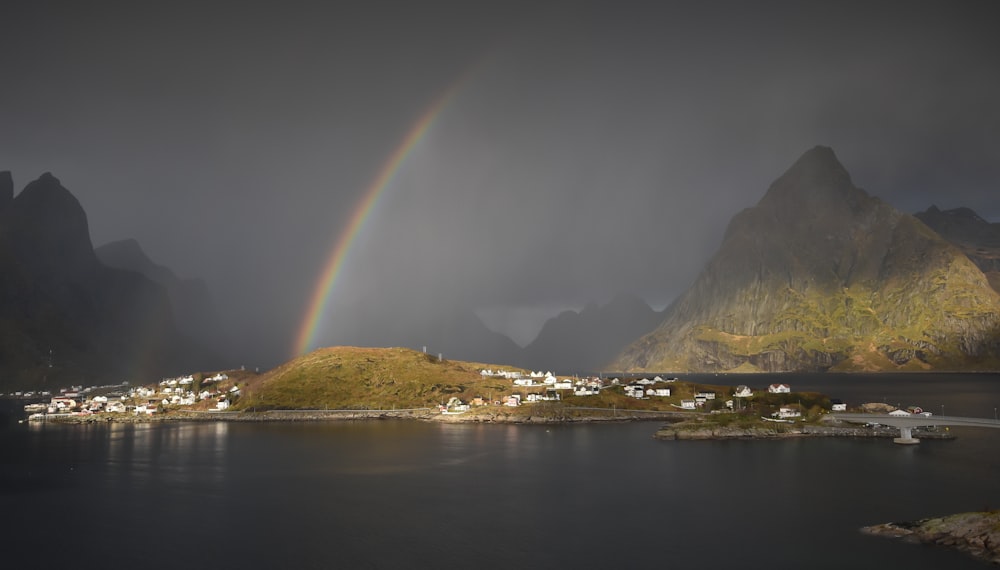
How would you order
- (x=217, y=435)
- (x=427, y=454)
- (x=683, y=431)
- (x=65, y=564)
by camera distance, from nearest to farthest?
(x=65, y=564) → (x=427, y=454) → (x=683, y=431) → (x=217, y=435)

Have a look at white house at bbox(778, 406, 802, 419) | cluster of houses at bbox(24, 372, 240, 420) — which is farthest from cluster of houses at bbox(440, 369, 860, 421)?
cluster of houses at bbox(24, 372, 240, 420)

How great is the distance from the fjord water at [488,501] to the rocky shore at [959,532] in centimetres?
153

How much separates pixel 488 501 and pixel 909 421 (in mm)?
94573

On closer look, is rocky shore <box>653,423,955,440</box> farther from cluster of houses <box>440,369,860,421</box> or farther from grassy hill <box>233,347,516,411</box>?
grassy hill <box>233,347,516,411</box>

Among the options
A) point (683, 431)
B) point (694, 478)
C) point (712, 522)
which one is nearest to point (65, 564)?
point (712, 522)

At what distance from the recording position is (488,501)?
63.5m

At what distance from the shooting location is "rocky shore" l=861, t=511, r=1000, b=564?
4147 centimetres

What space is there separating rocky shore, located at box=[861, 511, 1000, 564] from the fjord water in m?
1.53

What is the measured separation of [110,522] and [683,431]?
90845 millimetres

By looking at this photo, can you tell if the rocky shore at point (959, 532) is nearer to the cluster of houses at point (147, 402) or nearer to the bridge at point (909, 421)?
the bridge at point (909, 421)

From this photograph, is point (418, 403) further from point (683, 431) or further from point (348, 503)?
point (348, 503)

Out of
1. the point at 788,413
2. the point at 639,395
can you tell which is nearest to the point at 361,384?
the point at 639,395

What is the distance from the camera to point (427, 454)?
93.6 m

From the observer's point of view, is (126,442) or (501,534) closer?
(501,534)
